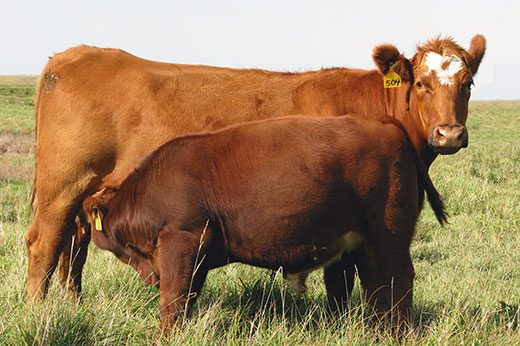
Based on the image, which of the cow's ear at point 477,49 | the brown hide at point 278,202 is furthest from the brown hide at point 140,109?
the brown hide at point 278,202

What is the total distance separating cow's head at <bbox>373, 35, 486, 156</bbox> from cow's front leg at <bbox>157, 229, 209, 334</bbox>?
6.71 feet

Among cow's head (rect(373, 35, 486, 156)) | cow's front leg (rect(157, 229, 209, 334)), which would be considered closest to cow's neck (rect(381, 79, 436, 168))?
cow's head (rect(373, 35, 486, 156))

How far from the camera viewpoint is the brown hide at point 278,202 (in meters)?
3.71

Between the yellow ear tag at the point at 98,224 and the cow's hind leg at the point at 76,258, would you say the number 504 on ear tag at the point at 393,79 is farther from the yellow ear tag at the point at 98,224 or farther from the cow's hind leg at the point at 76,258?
the cow's hind leg at the point at 76,258

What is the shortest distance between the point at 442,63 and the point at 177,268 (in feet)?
8.97

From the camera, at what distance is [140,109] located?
4.90 m

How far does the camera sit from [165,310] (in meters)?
3.71

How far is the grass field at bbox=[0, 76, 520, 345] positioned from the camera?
3.46 metres

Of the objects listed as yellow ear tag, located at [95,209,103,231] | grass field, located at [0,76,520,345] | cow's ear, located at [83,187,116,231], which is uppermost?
cow's ear, located at [83,187,116,231]

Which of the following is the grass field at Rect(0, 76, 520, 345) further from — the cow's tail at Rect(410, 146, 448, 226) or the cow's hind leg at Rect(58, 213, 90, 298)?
the cow's tail at Rect(410, 146, 448, 226)

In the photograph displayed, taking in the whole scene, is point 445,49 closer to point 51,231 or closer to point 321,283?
point 321,283

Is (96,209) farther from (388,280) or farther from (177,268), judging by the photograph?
(388,280)

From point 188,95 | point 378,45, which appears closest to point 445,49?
point 378,45

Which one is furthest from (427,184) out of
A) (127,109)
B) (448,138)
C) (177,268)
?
(127,109)
